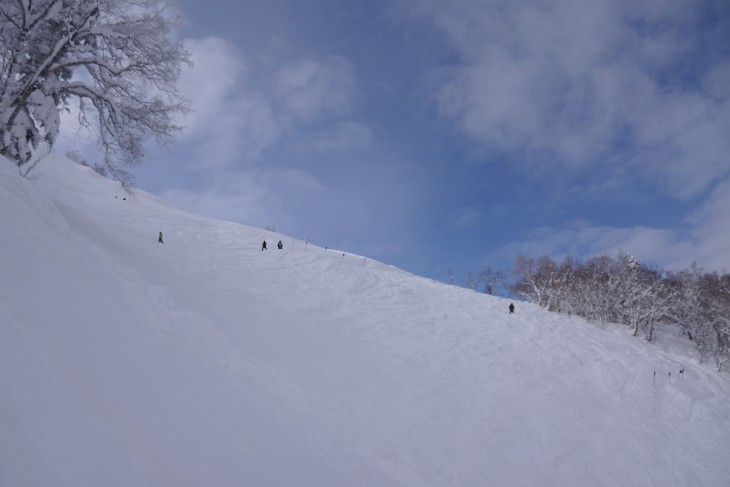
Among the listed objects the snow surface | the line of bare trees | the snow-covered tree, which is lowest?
the snow surface

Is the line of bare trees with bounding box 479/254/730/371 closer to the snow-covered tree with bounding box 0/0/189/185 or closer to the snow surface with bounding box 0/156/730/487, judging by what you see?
the snow surface with bounding box 0/156/730/487

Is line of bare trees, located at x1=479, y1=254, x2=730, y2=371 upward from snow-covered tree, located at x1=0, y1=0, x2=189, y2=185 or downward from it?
upward

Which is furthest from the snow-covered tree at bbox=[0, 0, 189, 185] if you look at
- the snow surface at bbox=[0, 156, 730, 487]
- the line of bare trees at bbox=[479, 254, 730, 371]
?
the line of bare trees at bbox=[479, 254, 730, 371]

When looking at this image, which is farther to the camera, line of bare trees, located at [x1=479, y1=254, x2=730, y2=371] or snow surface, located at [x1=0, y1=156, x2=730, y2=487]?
line of bare trees, located at [x1=479, y1=254, x2=730, y2=371]

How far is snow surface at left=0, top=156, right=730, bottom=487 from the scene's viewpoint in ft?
12.0

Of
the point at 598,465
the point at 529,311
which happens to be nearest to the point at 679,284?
the point at 529,311

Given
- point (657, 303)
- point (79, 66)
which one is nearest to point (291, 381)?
point (79, 66)

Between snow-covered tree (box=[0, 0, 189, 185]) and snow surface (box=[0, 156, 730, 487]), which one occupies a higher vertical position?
snow-covered tree (box=[0, 0, 189, 185])

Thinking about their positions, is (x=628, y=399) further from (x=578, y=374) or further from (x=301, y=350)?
(x=301, y=350)

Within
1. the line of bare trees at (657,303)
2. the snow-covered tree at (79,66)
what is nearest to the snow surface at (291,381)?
the snow-covered tree at (79,66)

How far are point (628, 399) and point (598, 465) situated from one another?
19.9 ft

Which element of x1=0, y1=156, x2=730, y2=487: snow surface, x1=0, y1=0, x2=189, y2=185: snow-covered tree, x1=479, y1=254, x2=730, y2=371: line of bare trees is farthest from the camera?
x1=479, y1=254, x2=730, y2=371: line of bare trees

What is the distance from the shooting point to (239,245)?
2491 cm

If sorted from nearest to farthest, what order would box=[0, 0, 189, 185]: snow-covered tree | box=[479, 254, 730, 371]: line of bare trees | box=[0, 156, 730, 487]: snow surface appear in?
box=[0, 156, 730, 487]: snow surface < box=[0, 0, 189, 185]: snow-covered tree < box=[479, 254, 730, 371]: line of bare trees
